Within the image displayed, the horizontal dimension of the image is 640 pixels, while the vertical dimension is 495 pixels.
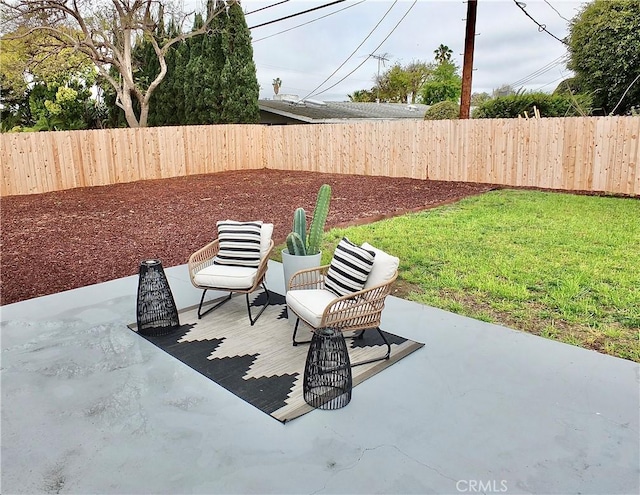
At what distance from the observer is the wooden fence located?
9.75 meters

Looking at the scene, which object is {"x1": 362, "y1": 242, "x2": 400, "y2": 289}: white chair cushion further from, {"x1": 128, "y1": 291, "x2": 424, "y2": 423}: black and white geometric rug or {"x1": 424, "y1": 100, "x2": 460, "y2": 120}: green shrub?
{"x1": 424, "y1": 100, "x2": 460, "y2": 120}: green shrub

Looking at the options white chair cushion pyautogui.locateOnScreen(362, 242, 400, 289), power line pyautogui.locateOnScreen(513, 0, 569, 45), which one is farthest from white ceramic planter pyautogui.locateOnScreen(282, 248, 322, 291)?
power line pyautogui.locateOnScreen(513, 0, 569, 45)

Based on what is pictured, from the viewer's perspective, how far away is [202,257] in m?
4.51

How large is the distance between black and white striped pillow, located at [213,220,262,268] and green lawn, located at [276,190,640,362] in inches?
Result: 59.0

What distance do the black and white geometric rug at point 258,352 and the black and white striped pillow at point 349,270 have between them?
0.45 meters

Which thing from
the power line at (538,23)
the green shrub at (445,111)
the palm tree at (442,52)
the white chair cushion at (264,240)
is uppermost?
the palm tree at (442,52)

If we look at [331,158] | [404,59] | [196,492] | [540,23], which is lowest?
[196,492]

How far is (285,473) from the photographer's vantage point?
2189mm

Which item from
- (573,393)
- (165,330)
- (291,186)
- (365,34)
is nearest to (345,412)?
(573,393)

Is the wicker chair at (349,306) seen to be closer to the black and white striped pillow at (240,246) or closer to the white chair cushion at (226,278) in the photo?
the white chair cushion at (226,278)

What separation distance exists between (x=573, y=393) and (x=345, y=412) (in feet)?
4.62

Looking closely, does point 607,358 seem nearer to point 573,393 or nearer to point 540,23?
point 573,393

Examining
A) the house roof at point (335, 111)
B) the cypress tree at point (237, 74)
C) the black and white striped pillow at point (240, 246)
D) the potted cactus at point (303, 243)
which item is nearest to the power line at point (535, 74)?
the house roof at point (335, 111)

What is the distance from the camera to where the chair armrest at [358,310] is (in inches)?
123
